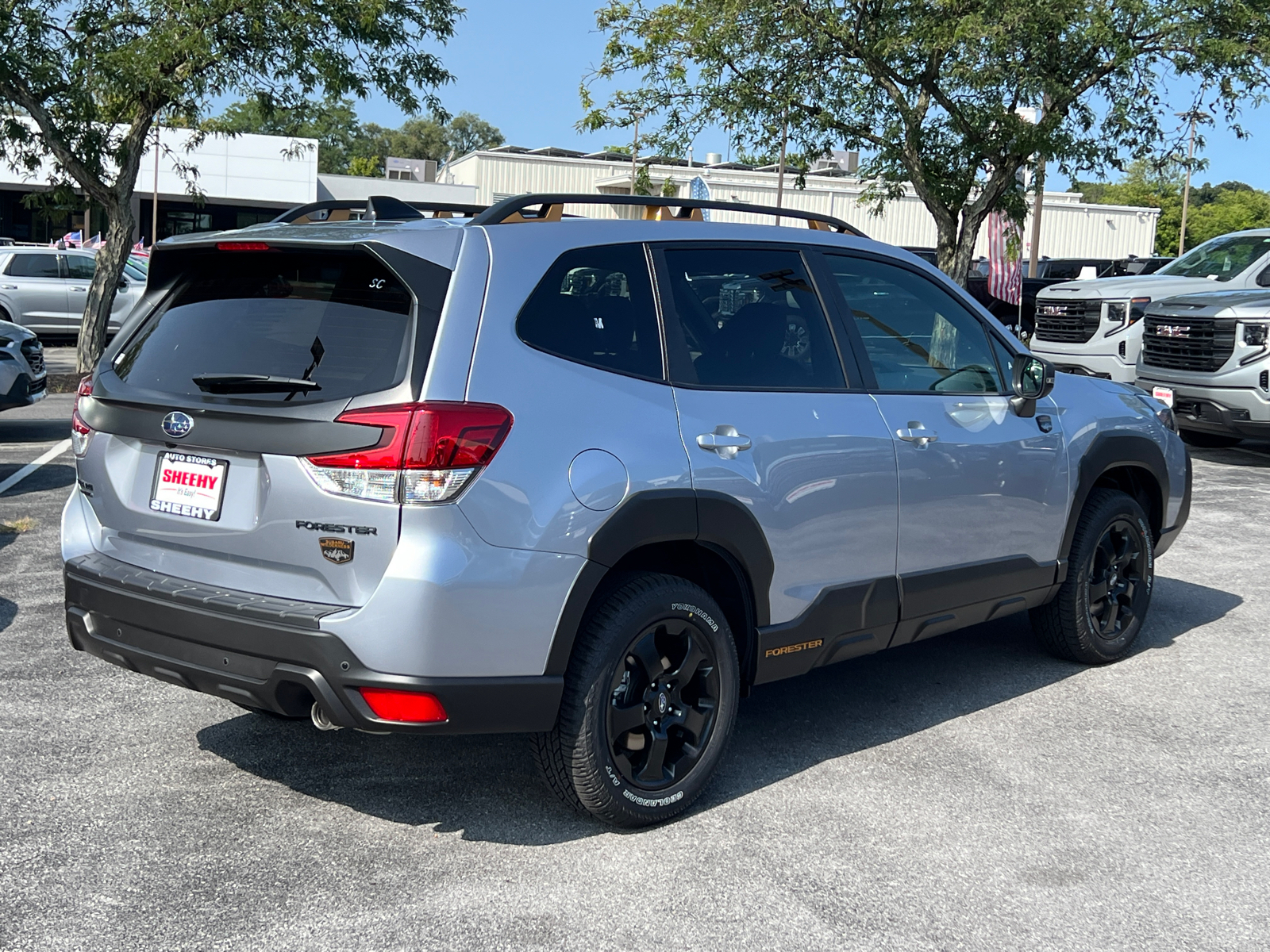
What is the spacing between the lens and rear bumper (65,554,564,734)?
354 cm

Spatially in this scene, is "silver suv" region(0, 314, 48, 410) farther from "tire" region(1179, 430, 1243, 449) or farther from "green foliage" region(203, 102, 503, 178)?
"green foliage" region(203, 102, 503, 178)

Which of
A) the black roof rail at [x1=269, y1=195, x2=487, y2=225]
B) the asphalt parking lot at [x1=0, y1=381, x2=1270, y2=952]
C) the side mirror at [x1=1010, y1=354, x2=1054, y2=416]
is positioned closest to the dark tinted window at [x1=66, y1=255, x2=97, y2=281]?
the asphalt parking lot at [x1=0, y1=381, x2=1270, y2=952]

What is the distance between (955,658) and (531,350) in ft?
10.6

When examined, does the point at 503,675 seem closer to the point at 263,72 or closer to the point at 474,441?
the point at 474,441

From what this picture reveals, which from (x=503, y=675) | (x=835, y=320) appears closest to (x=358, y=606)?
(x=503, y=675)

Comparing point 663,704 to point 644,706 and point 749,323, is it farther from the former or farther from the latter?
point 749,323

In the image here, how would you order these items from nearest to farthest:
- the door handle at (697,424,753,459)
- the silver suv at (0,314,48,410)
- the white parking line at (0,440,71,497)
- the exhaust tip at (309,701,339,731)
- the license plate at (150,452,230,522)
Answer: the exhaust tip at (309,701,339,731), the license plate at (150,452,230,522), the door handle at (697,424,753,459), the white parking line at (0,440,71,497), the silver suv at (0,314,48,410)

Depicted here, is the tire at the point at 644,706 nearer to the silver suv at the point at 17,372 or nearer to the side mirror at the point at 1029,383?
the side mirror at the point at 1029,383

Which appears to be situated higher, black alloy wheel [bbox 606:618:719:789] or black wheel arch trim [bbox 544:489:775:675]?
black wheel arch trim [bbox 544:489:775:675]

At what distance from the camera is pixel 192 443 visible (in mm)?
3803

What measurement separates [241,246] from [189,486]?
0.74 meters

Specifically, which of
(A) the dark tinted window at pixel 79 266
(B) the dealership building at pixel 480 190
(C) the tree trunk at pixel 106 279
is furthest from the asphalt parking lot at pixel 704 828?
(B) the dealership building at pixel 480 190

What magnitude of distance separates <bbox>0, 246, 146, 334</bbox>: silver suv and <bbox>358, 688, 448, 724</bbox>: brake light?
828 inches

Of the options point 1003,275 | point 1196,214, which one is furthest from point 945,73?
point 1196,214
